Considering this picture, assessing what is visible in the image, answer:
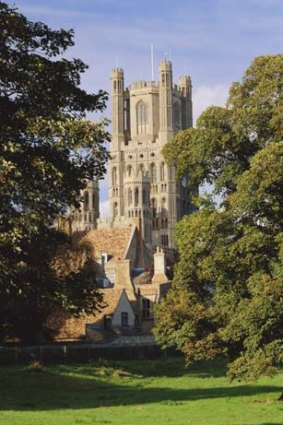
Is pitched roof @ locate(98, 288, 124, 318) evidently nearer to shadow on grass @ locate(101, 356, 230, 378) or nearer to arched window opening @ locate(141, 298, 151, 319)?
arched window opening @ locate(141, 298, 151, 319)

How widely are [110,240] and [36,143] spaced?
74.9m

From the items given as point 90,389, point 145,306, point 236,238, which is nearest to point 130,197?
point 145,306

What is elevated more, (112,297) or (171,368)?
(112,297)

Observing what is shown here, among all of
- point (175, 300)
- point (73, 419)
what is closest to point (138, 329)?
point (175, 300)

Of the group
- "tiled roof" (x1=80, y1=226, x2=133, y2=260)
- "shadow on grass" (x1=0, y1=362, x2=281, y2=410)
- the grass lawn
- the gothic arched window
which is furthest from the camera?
the gothic arched window

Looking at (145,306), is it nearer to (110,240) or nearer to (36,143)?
(110,240)

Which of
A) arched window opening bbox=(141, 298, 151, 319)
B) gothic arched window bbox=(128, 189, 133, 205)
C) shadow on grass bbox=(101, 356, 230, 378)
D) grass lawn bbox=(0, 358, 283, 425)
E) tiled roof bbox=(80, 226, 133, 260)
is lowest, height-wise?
grass lawn bbox=(0, 358, 283, 425)

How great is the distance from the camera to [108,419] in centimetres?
2922

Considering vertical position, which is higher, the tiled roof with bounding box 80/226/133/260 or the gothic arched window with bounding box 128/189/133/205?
the gothic arched window with bounding box 128/189/133/205

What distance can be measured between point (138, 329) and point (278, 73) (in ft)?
136

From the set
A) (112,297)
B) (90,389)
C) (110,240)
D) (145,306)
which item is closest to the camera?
(90,389)

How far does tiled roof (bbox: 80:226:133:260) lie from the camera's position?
90125 mm

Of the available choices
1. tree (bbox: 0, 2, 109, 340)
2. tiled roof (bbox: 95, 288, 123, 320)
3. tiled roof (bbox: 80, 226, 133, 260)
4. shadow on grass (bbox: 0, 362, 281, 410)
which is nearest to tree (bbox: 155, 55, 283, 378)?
shadow on grass (bbox: 0, 362, 281, 410)

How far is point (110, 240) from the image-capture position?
93.5 meters
